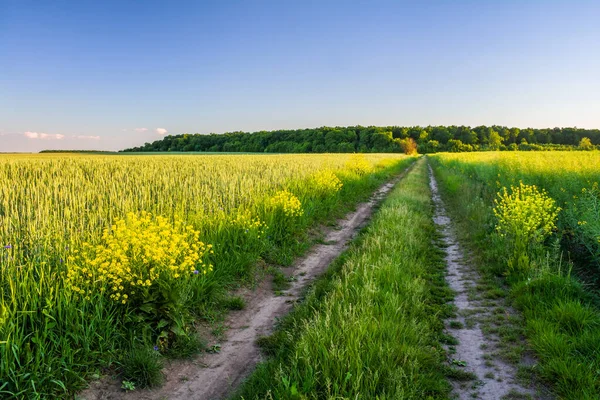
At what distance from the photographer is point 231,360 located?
514cm

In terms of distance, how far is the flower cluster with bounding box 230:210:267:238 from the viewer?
917 cm

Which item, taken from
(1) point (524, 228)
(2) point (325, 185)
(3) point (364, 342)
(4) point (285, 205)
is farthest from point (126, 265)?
(2) point (325, 185)

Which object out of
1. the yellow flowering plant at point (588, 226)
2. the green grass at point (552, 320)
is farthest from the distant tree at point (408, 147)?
the green grass at point (552, 320)

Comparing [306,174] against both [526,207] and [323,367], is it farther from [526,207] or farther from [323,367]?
[323,367]

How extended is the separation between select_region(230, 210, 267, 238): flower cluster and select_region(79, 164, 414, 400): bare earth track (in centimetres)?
132

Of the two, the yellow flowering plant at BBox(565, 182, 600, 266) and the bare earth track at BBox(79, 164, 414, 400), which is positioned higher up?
the yellow flowering plant at BBox(565, 182, 600, 266)

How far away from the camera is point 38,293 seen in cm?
482

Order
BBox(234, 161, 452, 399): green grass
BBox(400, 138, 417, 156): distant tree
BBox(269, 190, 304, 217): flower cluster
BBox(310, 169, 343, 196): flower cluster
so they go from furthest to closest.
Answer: BBox(400, 138, 417, 156): distant tree
BBox(310, 169, 343, 196): flower cluster
BBox(269, 190, 304, 217): flower cluster
BBox(234, 161, 452, 399): green grass

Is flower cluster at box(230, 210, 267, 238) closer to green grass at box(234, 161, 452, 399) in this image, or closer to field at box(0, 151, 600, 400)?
field at box(0, 151, 600, 400)

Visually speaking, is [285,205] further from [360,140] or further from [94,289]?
[360,140]

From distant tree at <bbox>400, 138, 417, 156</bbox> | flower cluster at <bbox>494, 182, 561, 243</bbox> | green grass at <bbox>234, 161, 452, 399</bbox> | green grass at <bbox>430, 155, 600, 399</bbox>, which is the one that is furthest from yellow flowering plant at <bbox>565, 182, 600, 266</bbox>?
distant tree at <bbox>400, 138, 417, 156</bbox>

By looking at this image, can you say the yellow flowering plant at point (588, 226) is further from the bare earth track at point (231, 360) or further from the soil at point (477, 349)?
the bare earth track at point (231, 360)

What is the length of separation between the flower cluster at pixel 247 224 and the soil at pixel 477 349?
14.7 ft

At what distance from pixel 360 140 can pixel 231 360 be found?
127 m
